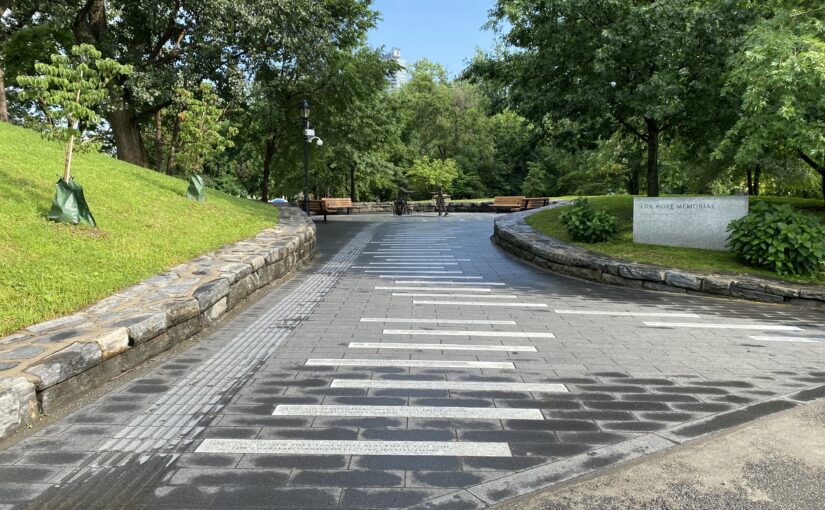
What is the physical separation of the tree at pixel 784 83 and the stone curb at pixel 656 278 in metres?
2.53

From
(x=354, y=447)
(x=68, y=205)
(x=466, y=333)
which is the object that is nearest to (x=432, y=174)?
(x=68, y=205)

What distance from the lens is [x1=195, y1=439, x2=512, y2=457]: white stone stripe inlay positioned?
307 cm

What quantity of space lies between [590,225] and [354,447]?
31.5 ft

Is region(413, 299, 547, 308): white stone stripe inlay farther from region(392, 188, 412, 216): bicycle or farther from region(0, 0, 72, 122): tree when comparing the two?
region(392, 188, 412, 216): bicycle

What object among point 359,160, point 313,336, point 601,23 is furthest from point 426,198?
point 313,336

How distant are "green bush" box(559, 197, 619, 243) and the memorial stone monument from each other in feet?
1.74

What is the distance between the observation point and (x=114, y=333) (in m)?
4.23

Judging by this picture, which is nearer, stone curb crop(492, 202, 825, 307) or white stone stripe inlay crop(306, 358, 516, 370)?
white stone stripe inlay crop(306, 358, 516, 370)

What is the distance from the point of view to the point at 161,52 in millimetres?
18797

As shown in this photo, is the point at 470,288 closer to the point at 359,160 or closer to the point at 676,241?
the point at 676,241

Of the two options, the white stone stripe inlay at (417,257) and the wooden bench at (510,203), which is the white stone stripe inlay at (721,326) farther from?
the wooden bench at (510,203)

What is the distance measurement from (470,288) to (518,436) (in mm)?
5317

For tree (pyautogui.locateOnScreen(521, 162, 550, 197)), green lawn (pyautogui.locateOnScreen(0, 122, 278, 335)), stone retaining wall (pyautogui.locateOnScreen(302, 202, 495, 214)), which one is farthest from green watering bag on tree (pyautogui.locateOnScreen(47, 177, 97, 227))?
tree (pyautogui.locateOnScreen(521, 162, 550, 197))

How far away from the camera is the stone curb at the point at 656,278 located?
7781 mm
